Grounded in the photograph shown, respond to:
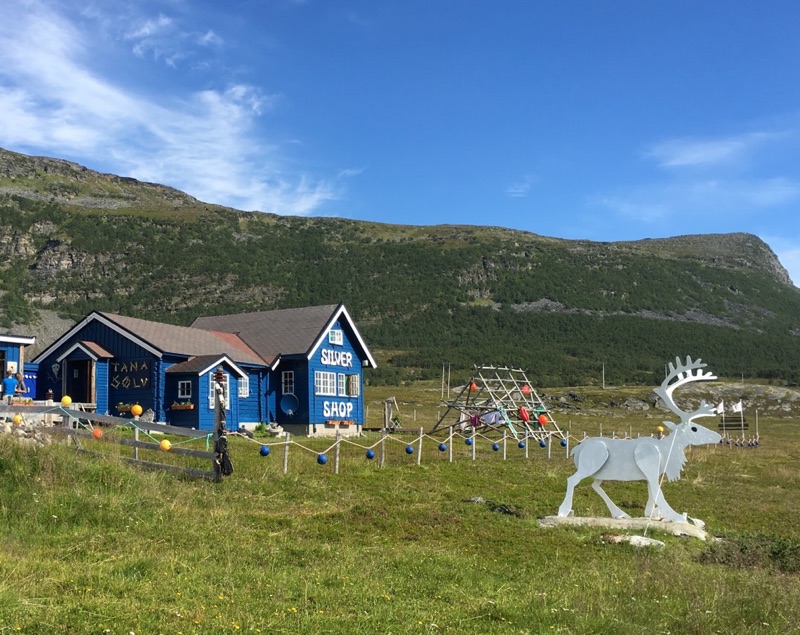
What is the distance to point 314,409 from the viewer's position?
117 feet

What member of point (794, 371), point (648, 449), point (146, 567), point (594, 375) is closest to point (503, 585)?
point (146, 567)

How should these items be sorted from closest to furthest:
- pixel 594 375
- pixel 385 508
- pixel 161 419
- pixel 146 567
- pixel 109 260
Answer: pixel 146 567 → pixel 385 508 → pixel 161 419 → pixel 594 375 → pixel 109 260

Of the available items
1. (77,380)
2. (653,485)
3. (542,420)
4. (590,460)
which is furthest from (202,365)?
(653,485)

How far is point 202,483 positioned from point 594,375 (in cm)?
8096

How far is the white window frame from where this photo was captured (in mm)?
31125

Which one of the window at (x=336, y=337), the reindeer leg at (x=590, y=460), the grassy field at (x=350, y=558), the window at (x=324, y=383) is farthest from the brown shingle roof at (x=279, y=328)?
the reindeer leg at (x=590, y=460)

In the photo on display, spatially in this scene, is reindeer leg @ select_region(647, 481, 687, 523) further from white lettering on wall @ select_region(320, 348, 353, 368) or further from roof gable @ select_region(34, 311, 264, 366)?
white lettering on wall @ select_region(320, 348, 353, 368)

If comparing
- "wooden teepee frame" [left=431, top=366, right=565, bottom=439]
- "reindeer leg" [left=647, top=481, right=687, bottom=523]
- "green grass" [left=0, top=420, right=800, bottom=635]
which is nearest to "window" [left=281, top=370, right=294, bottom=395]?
Result: "wooden teepee frame" [left=431, top=366, right=565, bottom=439]

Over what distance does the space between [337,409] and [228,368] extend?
696 centimetres

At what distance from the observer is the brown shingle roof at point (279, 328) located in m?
36.2

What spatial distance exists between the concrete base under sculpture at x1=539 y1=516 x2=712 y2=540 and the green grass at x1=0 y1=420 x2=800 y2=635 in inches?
16.3

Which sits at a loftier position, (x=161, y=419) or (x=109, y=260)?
(x=109, y=260)

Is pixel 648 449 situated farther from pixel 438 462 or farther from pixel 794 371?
pixel 794 371

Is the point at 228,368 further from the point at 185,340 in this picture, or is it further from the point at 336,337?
the point at 336,337
